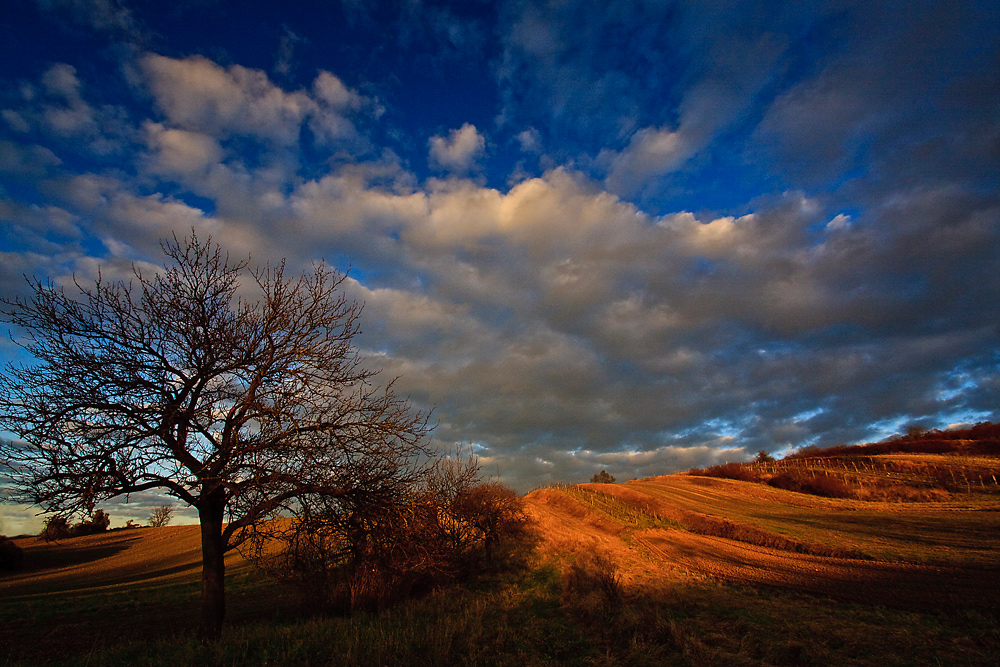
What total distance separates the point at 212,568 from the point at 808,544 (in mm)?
26569

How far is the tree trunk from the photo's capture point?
972 centimetres

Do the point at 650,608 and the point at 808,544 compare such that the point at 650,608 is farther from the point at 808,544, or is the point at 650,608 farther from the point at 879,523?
the point at 879,523

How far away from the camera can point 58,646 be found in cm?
1259

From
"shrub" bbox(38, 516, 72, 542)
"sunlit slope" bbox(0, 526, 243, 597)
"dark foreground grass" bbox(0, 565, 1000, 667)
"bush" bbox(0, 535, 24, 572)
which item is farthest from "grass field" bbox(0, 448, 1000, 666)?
"bush" bbox(0, 535, 24, 572)

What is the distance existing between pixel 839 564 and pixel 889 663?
1164 centimetres

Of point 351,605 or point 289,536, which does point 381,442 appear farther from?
point 351,605

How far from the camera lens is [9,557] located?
40.2 meters

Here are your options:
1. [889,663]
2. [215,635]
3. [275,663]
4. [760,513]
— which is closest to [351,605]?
[215,635]

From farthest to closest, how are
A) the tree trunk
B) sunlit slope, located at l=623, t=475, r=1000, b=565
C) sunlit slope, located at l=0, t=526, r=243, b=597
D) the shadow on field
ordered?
the shadow on field
sunlit slope, located at l=0, t=526, r=243, b=597
sunlit slope, located at l=623, t=475, r=1000, b=565
the tree trunk

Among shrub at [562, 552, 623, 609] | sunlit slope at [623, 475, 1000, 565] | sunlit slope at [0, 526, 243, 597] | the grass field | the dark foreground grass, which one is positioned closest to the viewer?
the dark foreground grass

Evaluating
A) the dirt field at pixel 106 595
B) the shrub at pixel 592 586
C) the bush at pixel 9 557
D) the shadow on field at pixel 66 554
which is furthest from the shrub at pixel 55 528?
the bush at pixel 9 557

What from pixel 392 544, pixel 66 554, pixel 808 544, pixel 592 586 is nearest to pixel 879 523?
pixel 808 544

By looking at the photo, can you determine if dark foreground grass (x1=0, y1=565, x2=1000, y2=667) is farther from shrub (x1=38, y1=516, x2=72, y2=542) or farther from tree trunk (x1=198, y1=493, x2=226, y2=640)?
shrub (x1=38, y1=516, x2=72, y2=542)

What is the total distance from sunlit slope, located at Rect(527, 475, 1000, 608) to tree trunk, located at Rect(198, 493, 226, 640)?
16.9 meters
